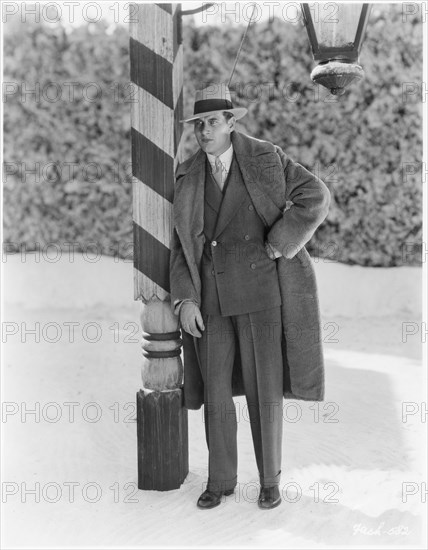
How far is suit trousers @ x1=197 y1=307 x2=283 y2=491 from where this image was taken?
10.5 feet

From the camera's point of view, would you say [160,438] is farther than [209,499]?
Yes

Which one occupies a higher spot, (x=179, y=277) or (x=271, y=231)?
(x=271, y=231)

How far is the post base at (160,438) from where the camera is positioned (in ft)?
11.1

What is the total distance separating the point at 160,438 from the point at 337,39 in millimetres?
1931

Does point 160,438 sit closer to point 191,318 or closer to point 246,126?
point 191,318

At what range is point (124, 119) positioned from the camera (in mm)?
7816

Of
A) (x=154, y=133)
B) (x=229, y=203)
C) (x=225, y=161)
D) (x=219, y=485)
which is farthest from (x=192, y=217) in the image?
(x=219, y=485)

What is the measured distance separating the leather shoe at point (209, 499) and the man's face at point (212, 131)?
59.0 inches

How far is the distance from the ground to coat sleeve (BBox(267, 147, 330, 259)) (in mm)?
1144

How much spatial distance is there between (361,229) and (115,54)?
3.11 m

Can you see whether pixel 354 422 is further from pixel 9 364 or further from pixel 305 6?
pixel 9 364

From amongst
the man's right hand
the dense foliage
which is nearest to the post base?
the man's right hand

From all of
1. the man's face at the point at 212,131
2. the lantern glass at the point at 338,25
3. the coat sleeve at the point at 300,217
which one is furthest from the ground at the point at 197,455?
the lantern glass at the point at 338,25

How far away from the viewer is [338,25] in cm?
316
